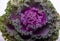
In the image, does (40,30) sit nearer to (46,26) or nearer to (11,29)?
(46,26)

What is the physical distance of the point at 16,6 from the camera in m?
0.99

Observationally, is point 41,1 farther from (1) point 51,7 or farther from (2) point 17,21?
(2) point 17,21

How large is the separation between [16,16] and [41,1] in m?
0.16

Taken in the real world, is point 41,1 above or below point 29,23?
above

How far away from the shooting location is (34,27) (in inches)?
37.0

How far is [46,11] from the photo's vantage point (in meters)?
0.97

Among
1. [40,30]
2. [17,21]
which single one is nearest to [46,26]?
[40,30]

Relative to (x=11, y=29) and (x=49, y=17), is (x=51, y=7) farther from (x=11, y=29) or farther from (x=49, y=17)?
(x=11, y=29)

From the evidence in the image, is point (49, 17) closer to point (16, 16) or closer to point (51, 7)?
point (51, 7)

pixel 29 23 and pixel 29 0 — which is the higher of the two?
pixel 29 0

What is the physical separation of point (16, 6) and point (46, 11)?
0.16 meters

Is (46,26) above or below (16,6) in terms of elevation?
below

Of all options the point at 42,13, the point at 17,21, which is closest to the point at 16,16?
the point at 17,21

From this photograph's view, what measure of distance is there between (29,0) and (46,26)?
0.17 metres
